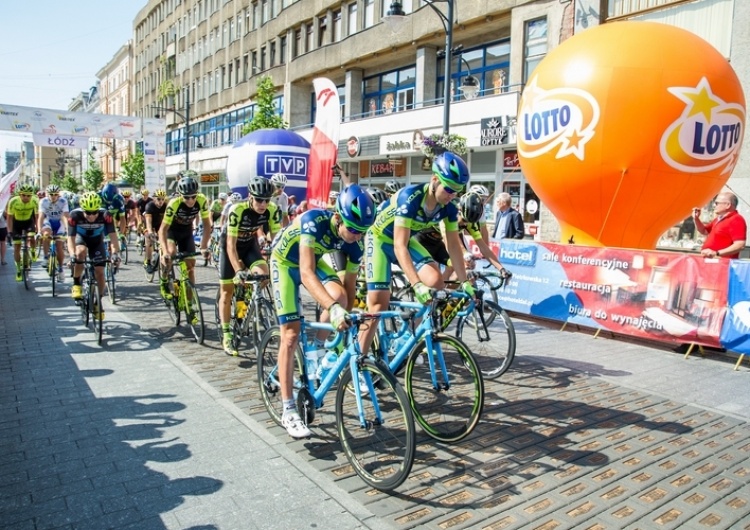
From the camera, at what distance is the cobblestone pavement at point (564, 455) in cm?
367

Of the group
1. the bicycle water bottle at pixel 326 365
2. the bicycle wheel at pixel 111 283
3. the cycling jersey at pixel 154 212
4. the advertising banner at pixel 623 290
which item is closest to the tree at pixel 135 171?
the cycling jersey at pixel 154 212

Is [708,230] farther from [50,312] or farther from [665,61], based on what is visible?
[50,312]

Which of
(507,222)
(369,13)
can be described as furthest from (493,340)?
(369,13)

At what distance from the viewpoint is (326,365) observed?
4.50 m

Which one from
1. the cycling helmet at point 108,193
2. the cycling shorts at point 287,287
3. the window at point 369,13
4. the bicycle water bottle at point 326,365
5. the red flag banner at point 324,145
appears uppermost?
the window at point 369,13

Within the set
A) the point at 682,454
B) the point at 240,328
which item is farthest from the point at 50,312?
the point at 682,454

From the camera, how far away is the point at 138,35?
80312mm

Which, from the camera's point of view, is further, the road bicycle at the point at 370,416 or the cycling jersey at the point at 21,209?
the cycling jersey at the point at 21,209

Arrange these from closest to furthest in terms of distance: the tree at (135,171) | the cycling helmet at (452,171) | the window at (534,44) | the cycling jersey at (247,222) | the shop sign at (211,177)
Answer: the cycling helmet at (452,171), the cycling jersey at (247,222), the window at (534,44), the shop sign at (211,177), the tree at (135,171)

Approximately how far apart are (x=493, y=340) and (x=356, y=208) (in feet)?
11.3

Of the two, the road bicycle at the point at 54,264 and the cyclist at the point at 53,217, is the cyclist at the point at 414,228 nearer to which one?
the road bicycle at the point at 54,264

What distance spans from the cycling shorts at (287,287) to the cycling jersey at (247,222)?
7.11 ft

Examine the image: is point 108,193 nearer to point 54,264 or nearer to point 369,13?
point 54,264

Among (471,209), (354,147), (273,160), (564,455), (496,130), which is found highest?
(354,147)
